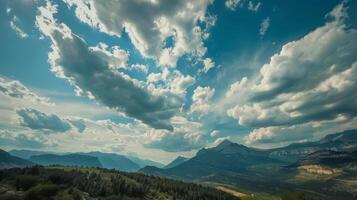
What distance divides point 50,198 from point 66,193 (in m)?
24.6

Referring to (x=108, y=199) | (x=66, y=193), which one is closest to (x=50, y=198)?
(x=66, y=193)

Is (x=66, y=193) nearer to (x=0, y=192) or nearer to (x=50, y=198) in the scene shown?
(x=50, y=198)

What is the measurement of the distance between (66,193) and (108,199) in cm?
2821

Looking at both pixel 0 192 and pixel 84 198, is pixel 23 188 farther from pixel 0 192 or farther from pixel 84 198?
pixel 84 198

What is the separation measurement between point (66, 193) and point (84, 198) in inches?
486

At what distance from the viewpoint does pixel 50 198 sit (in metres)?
172

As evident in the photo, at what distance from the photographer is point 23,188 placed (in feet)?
653

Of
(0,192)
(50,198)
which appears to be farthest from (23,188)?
(50,198)

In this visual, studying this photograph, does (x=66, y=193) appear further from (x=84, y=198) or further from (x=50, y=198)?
(x=50, y=198)

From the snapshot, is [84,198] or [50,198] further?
[84,198]

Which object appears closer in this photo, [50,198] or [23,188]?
[50,198]

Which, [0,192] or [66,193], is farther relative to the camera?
[66,193]

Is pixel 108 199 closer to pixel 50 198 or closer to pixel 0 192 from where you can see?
pixel 50 198

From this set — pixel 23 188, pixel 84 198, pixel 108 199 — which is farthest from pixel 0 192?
pixel 108 199
